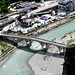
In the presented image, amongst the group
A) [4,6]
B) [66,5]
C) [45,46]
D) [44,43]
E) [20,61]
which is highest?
[4,6]

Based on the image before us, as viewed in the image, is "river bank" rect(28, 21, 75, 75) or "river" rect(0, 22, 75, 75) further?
"river" rect(0, 22, 75, 75)

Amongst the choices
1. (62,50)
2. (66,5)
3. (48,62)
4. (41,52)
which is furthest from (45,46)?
(66,5)

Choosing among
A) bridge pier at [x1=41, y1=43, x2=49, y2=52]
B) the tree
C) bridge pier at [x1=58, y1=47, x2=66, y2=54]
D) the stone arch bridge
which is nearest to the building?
the tree

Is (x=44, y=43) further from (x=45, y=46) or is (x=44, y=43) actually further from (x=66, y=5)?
(x=66, y=5)

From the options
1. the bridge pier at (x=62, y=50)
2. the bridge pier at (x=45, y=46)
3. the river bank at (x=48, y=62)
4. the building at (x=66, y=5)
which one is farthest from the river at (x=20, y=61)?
the building at (x=66, y=5)

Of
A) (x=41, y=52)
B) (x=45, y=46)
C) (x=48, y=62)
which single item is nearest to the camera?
(x=48, y=62)

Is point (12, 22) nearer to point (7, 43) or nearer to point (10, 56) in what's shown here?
point (7, 43)

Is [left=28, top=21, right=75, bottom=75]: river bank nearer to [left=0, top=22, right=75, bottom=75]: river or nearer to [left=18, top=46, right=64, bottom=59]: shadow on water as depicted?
[left=18, top=46, right=64, bottom=59]: shadow on water

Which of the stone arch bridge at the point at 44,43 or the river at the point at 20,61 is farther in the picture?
the stone arch bridge at the point at 44,43

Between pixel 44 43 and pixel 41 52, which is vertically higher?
pixel 44 43

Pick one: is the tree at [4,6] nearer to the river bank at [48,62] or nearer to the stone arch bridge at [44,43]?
the stone arch bridge at [44,43]

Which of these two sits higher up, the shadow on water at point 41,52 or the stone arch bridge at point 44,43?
the stone arch bridge at point 44,43
